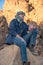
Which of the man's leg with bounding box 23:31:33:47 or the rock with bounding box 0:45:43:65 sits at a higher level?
the man's leg with bounding box 23:31:33:47

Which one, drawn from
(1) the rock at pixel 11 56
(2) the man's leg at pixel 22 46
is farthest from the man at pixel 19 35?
(1) the rock at pixel 11 56

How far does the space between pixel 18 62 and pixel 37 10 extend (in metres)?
7.08

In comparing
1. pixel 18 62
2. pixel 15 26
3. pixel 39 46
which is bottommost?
pixel 39 46

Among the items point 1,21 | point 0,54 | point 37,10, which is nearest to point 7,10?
point 37,10

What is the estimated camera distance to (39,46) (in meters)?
10.6

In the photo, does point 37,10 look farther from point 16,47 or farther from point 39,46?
point 16,47

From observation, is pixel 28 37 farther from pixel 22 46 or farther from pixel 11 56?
pixel 11 56

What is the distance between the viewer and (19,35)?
7.21 m

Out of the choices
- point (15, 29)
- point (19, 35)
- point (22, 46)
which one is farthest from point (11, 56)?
point (15, 29)

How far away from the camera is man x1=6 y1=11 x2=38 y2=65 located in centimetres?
702

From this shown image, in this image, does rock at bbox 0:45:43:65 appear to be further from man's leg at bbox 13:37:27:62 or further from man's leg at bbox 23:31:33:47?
man's leg at bbox 23:31:33:47

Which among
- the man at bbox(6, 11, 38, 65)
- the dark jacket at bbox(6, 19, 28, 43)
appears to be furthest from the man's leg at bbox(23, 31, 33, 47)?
the dark jacket at bbox(6, 19, 28, 43)

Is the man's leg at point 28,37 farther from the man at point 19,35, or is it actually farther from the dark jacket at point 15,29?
the dark jacket at point 15,29

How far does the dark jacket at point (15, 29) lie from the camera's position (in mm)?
7090
